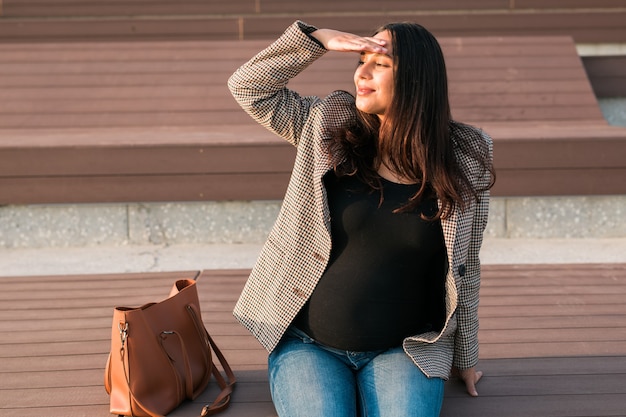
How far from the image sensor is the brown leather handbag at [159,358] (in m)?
2.11

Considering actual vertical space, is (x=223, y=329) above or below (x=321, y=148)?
below

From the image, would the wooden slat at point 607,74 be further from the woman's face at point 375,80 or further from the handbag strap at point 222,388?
the handbag strap at point 222,388

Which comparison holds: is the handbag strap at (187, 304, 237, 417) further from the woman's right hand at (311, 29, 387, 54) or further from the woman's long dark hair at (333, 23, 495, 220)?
the woman's right hand at (311, 29, 387, 54)

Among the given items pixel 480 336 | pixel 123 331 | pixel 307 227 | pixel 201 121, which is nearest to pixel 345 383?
pixel 307 227

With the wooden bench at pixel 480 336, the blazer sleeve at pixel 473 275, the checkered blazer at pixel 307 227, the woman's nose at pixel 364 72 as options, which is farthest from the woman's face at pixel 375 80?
the wooden bench at pixel 480 336

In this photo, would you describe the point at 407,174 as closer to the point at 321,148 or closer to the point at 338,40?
the point at 321,148

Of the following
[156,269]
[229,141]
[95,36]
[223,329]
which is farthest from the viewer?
[95,36]

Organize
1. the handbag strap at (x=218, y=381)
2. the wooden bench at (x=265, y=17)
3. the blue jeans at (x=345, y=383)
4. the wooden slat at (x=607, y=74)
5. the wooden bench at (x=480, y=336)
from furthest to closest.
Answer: the wooden bench at (x=265, y=17), the wooden slat at (x=607, y=74), the wooden bench at (x=480, y=336), the handbag strap at (x=218, y=381), the blue jeans at (x=345, y=383)

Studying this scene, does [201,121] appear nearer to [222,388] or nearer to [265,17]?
[265,17]

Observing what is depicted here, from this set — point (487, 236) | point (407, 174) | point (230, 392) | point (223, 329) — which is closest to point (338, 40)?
point (407, 174)

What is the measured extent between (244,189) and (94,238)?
891 mm

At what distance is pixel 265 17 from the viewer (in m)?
7.61

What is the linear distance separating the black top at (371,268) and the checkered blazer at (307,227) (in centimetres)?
4

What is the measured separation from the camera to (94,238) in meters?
4.50
